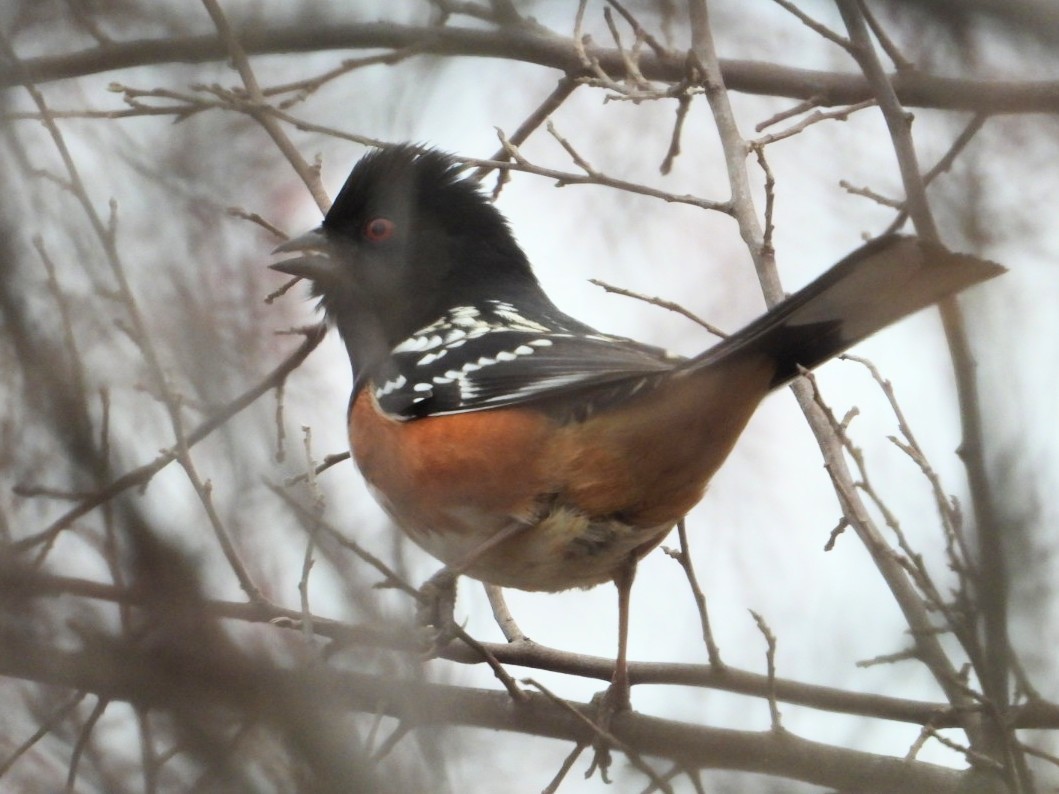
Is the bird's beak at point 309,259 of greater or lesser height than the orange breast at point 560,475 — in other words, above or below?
above

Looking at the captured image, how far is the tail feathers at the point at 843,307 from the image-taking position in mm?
2500

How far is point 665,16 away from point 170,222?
2190 mm

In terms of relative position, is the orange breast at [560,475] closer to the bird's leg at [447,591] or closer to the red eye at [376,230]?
the bird's leg at [447,591]

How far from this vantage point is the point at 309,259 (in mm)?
3750

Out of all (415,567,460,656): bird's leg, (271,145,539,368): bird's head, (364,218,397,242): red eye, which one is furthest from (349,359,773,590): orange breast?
(364,218,397,242): red eye

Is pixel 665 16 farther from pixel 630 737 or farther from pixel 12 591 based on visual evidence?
pixel 12 591

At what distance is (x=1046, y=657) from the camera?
1.66 metres

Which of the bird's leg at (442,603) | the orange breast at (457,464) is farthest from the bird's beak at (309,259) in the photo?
the bird's leg at (442,603)

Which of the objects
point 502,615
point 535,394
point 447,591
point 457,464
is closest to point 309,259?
point 457,464

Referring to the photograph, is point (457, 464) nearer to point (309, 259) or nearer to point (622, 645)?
point (622, 645)

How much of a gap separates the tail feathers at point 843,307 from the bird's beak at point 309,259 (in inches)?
52.0

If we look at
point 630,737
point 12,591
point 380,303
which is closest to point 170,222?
point 12,591

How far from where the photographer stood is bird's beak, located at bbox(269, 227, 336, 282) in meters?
3.70

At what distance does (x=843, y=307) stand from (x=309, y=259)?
1667 mm
